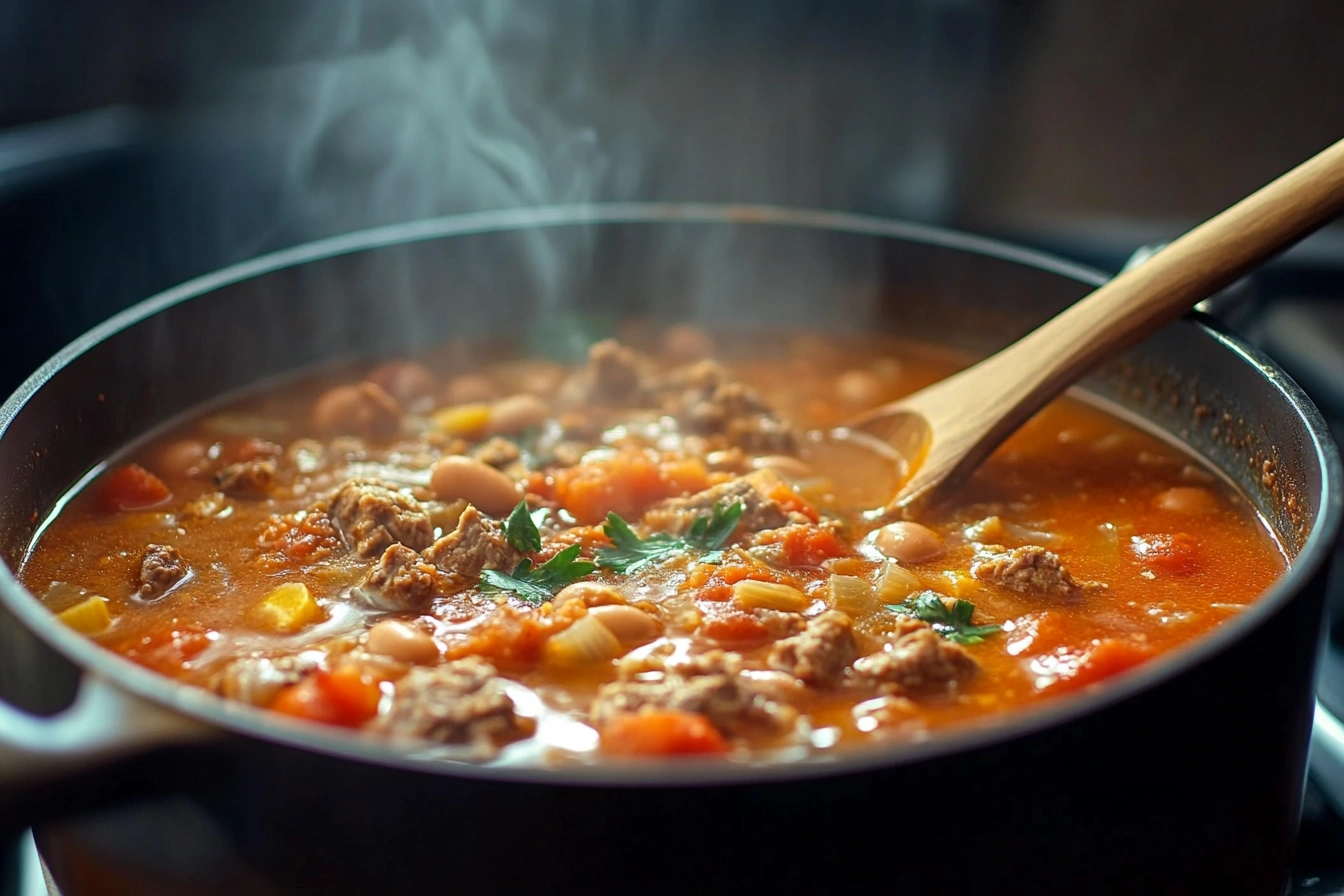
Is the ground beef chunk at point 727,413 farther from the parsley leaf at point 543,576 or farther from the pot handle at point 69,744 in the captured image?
the pot handle at point 69,744

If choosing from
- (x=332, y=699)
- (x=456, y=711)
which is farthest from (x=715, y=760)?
(x=332, y=699)

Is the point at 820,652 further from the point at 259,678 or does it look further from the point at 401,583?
the point at 259,678

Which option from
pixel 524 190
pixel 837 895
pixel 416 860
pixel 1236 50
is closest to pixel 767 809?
pixel 837 895

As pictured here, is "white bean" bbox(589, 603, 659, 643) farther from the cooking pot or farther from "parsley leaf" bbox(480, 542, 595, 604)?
the cooking pot

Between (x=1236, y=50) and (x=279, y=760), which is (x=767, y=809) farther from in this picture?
(x=1236, y=50)

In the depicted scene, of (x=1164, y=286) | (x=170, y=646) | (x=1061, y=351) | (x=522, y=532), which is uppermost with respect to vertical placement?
(x=1164, y=286)

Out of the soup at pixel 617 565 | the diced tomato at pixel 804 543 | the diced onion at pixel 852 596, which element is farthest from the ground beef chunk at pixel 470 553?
the diced onion at pixel 852 596
